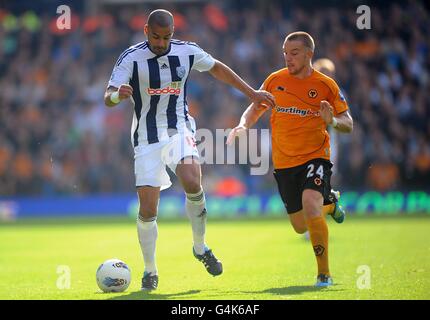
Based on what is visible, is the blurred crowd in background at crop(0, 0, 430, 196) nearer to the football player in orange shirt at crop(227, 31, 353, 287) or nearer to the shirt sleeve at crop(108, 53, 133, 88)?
the football player in orange shirt at crop(227, 31, 353, 287)

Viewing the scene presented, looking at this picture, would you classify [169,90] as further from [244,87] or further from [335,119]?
[335,119]

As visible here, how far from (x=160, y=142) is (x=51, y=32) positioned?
16197 millimetres

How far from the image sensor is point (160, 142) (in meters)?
8.19

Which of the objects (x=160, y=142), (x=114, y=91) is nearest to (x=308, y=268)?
(x=160, y=142)

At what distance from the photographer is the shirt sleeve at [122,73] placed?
787 cm

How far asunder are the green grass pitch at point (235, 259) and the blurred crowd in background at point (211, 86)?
2.79 m

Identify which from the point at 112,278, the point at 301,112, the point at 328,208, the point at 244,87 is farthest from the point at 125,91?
the point at 328,208

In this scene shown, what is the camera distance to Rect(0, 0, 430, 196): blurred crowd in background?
64.1 feet

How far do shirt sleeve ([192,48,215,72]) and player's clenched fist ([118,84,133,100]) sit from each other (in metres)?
1.16

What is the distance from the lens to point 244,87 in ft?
27.7

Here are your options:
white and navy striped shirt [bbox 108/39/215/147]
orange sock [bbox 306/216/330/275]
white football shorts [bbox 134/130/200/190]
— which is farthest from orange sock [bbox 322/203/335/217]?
white and navy striped shirt [bbox 108/39/215/147]

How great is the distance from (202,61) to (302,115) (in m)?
1.14

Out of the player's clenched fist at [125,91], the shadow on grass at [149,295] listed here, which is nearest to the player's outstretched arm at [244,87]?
the player's clenched fist at [125,91]

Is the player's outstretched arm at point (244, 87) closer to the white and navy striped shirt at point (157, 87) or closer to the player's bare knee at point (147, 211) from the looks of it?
the white and navy striped shirt at point (157, 87)
